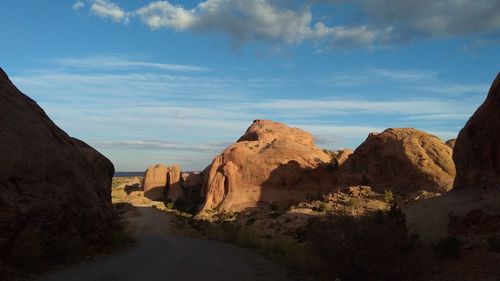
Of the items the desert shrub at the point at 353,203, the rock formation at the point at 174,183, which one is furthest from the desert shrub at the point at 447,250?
the rock formation at the point at 174,183

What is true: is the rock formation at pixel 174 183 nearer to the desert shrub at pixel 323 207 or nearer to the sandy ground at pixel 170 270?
the desert shrub at pixel 323 207

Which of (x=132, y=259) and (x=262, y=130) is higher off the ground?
(x=262, y=130)

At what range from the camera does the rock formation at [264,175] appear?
2527 inches

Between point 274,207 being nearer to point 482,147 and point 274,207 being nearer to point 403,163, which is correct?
point 403,163

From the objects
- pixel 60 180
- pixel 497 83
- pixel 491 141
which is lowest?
pixel 60 180

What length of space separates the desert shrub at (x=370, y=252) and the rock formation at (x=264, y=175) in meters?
50.6

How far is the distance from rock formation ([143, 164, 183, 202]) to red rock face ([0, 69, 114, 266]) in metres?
70.3

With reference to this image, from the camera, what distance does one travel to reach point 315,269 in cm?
1375

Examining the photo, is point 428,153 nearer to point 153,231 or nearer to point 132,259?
point 153,231

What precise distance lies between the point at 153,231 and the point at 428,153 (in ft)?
98.9

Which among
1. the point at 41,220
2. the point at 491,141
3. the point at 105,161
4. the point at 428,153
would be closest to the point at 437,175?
the point at 428,153

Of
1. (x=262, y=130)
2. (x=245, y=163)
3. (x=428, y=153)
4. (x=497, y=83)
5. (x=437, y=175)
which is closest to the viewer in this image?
(x=497, y=83)

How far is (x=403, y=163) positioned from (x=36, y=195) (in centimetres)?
4052

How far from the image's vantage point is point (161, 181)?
92062mm
